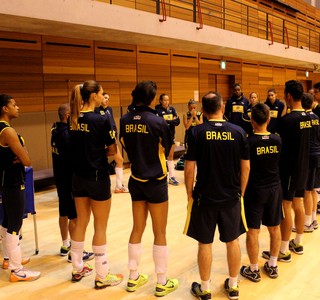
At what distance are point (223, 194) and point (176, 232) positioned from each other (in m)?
2.11

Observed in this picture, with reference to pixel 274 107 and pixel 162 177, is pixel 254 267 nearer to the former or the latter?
pixel 162 177

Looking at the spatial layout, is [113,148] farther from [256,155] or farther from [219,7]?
[219,7]

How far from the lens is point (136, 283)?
3422 millimetres

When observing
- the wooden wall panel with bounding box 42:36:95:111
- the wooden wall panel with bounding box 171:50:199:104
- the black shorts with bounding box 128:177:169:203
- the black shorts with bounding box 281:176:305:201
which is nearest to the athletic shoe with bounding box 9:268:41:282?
the black shorts with bounding box 128:177:169:203

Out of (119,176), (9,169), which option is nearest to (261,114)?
(9,169)

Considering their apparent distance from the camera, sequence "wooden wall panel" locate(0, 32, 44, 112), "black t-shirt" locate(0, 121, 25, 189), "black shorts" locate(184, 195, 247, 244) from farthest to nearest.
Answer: "wooden wall panel" locate(0, 32, 44, 112), "black t-shirt" locate(0, 121, 25, 189), "black shorts" locate(184, 195, 247, 244)

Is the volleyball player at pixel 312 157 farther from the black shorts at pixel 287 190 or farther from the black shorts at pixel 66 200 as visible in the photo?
the black shorts at pixel 66 200

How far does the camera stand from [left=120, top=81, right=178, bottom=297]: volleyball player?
3102 millimetres

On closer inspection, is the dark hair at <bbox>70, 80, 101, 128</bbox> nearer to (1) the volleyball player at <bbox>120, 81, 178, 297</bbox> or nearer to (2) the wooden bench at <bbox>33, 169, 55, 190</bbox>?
(1) the volleyball player at <bbox>120, 81, 178, 297</bbox>

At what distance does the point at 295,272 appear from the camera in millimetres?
3721

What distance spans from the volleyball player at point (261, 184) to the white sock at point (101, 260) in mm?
1313

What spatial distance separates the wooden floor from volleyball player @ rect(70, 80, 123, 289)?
13.7 inches

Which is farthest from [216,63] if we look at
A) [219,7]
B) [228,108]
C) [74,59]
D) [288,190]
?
[288,190]

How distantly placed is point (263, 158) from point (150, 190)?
1.05 m
